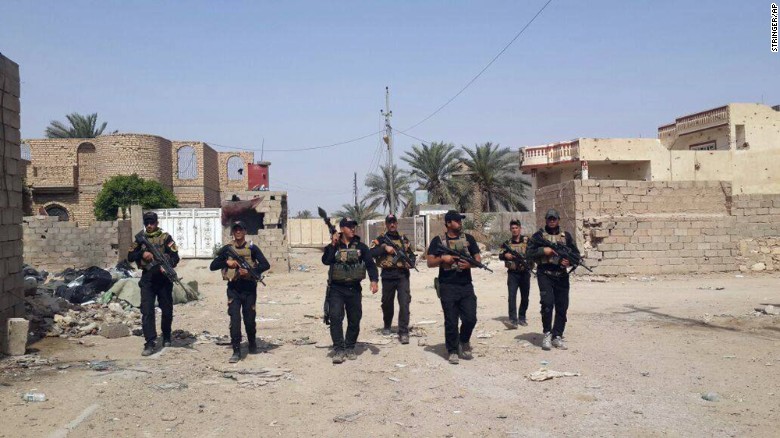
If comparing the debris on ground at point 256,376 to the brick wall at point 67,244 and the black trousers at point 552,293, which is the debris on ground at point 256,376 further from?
the brick wall at point 67,244

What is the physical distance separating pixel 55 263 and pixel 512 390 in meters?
19.1

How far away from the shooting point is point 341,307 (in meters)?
6.80

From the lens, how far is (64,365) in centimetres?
651

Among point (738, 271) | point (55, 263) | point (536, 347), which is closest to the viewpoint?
point (536, 347)

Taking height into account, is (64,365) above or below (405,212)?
below

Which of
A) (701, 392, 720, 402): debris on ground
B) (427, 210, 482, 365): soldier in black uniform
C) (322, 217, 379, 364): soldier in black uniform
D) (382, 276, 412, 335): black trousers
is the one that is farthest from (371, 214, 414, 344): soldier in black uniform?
(701, 392, 720, 402): debris on ground

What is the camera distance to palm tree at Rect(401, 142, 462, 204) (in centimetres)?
3372

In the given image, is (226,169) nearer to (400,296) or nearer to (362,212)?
(362,212)

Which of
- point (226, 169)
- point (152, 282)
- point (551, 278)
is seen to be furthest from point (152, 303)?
point (226, 169)

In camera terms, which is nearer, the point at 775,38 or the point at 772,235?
the point at 775,38

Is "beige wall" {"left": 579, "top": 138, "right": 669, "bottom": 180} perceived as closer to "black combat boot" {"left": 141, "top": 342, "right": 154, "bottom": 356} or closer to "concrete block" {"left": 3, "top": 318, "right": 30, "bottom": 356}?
"black combat boot" {"left": 141, "top": 342, "right": 154, "bottom": 356}

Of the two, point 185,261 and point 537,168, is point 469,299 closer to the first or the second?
point 185,261

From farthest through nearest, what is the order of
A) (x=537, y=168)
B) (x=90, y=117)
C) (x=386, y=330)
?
(x=90, y=117) → (x=537, y=168) → (x=386, y=330)

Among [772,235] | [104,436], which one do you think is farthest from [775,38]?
[104,436]
